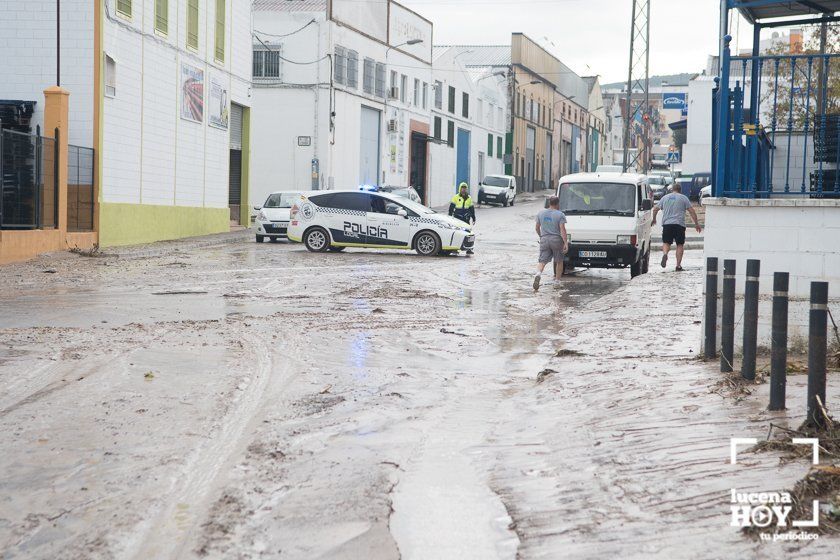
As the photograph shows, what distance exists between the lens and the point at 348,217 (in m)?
26.5

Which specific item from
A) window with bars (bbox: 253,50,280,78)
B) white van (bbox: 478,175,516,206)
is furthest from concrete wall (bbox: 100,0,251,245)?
white van (bbox: 478,175,516,206)

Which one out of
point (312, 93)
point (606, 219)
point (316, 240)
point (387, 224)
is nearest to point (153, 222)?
point (316, 240)

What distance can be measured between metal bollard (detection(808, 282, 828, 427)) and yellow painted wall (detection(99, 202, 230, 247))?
71.9 ft

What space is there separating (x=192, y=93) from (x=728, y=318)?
26.3 meters

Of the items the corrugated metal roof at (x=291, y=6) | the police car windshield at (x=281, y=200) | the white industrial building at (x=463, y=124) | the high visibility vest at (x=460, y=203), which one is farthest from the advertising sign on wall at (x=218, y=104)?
the white industrial building at (x=463, y=124)

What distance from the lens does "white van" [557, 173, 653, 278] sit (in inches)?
826

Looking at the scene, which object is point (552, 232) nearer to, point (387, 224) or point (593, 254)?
point (593, 254)

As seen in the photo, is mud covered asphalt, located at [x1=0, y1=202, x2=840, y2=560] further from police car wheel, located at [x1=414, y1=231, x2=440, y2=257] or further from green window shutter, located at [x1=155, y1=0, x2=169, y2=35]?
green window shutter, located at [x1=155, y1=0, x2=169, y2=35]

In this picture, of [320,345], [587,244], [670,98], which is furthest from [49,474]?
[670,98]

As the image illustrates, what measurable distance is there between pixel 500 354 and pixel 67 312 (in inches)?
218

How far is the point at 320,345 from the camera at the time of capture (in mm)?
11273

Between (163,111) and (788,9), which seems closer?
(788,9)

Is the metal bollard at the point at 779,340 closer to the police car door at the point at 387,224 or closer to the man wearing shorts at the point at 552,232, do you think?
the man wearing shorts at the point at 552,232

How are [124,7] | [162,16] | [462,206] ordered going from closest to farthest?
[124,7]
[462,206]
[162,16]
